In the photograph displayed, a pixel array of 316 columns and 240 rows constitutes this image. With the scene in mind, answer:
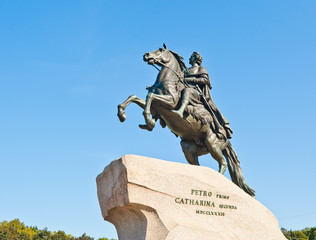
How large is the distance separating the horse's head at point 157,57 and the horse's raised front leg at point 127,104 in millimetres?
1208

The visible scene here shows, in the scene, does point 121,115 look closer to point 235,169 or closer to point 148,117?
point 148,117

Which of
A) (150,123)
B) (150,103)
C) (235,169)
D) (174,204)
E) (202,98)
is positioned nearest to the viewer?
(174,204)

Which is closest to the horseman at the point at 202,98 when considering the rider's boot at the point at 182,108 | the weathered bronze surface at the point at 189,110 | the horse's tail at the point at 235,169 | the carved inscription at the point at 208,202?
the weathered bronze surface at the point at 189,110

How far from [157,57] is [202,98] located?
1554mm

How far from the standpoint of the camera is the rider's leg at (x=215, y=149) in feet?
33.4

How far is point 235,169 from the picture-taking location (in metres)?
10.5

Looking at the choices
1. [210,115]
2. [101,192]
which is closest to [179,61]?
[210,115]

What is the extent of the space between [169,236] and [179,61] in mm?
5415

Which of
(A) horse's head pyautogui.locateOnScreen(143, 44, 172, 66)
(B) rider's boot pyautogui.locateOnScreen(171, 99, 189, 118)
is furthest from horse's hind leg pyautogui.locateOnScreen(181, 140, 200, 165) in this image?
(A) horse's head pyautogui.locateOnScreen(143, 44, 172, 66)

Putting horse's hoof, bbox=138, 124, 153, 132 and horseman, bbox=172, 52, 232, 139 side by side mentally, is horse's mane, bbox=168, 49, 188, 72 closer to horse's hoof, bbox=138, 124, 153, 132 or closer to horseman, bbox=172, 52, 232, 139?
horseman, bbox=172, 52, 232, 139

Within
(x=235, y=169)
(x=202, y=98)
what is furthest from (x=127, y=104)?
(x=235, y=169)

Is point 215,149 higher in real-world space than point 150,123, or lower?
higher

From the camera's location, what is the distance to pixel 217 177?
8.04 m

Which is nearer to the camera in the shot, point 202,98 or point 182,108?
point 182,108
